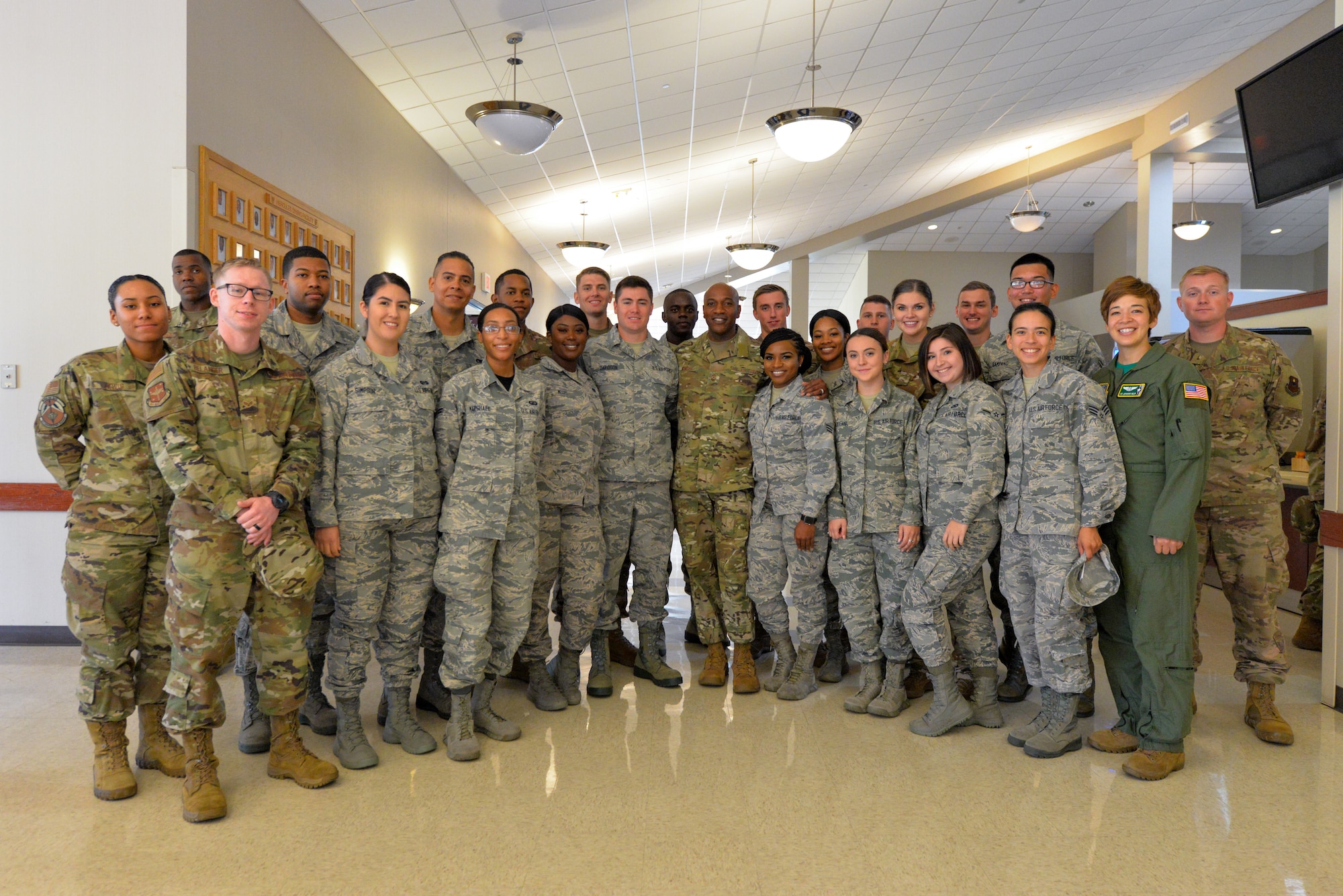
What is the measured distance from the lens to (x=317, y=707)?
3238 millimetres

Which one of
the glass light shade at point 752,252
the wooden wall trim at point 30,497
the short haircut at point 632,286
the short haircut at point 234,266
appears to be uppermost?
the glass light shade at point 752,252

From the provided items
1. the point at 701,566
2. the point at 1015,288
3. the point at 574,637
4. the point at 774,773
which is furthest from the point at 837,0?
the point at 774,773

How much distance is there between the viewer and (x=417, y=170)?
7.04m

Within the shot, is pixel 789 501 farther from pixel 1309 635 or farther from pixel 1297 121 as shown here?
pixel 1309 635

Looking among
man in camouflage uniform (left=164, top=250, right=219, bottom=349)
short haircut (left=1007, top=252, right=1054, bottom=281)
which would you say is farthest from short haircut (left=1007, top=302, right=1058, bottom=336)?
man in camouflage uniform (left=164, top=250, right=219, bottom=349)

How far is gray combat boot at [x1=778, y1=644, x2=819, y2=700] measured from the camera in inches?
141

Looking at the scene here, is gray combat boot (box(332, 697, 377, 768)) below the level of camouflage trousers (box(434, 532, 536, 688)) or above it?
below

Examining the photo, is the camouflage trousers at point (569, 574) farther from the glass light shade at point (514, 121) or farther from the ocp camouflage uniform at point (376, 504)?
the glass light shade at point (514, 121)

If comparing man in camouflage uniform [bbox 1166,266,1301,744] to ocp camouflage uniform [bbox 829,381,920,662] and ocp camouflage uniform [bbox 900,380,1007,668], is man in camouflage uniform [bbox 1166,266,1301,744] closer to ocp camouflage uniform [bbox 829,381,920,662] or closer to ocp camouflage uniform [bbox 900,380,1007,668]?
ocp camouflage uniform [bbox 900,380,1007,668]

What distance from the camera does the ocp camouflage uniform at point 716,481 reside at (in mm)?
3668

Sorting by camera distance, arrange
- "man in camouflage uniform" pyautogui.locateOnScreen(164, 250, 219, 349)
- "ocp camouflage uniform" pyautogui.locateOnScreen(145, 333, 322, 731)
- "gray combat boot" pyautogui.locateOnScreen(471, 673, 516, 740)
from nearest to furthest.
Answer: "ocp camouflage uniform" pyautogui.locateOnScreen(145, 333, 322, 731), "gray combat boot" pyautogui.locateOnScreen(471, 673, 516, 740), "man in camouflage uniform" pyautogui.locateOnScreen(164, 250, 219, 349)

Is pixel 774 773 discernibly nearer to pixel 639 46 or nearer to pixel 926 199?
pixel 639 46

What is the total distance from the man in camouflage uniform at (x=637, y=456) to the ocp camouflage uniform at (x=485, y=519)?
1.89 feet

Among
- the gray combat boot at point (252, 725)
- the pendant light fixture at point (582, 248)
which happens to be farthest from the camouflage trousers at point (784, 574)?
the pendant light fixture at point (582, 248)
